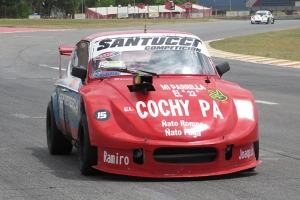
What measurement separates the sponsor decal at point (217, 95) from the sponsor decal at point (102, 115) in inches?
40.3

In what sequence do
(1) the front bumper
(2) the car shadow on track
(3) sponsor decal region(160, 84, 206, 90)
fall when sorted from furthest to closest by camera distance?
1. (3) sponsor decal region(160, 84, 206, 90)
2. (2) the car shadow on track
3. (1) the front bumper

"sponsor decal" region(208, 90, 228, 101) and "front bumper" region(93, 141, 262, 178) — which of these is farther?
"sponsor decal" region(208, 90, 228, 101)

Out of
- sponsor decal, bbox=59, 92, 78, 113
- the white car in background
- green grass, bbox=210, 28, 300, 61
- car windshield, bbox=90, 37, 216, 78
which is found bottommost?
green grass, bbox=210, 28, 300, 61

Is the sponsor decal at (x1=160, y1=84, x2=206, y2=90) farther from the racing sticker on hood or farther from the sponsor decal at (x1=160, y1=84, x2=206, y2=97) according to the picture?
the racing sticker on hood

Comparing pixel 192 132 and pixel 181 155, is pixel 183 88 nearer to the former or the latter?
pixel 192 132

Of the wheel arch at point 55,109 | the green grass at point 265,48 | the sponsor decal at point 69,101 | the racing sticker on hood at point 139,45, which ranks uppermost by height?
the racing sticker on hood at point 139,45

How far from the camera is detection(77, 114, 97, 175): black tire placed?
717cm

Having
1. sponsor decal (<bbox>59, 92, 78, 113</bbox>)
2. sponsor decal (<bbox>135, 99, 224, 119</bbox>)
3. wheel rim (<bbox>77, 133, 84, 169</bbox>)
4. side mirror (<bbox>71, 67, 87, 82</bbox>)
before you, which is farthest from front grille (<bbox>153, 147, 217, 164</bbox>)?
side mirror (<bbox>71, 67, 87, 82</bbox>)

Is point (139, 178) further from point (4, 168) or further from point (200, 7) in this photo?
point (200, 7)

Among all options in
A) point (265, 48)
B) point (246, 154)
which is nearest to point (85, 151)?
point (246, 154)

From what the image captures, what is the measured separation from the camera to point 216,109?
7.33 m

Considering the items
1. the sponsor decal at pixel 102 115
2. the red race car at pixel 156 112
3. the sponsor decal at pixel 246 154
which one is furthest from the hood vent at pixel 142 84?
the sponsor decal at pixel 246 154

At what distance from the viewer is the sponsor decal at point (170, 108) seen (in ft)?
23.6

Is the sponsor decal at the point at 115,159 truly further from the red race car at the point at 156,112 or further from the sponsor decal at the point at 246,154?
the sponsor decal at the point at 246,154
